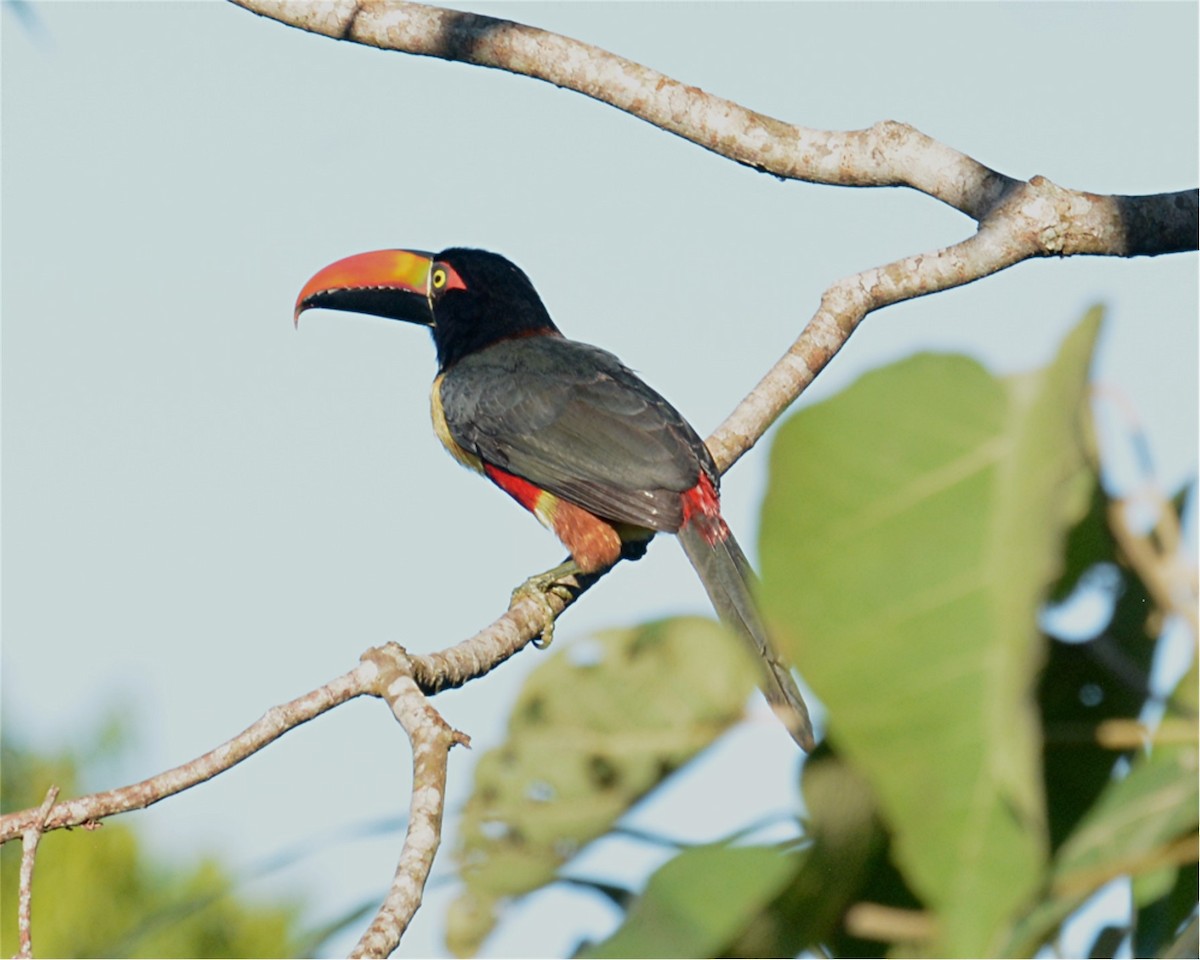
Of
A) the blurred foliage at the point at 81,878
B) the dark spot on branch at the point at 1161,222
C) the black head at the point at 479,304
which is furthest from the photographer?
the blurred foliage at the point at 81,878

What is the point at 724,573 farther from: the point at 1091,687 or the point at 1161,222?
the point at 1091,687

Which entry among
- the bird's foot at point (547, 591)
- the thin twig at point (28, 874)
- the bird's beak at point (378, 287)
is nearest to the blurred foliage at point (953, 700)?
the thin twig at point (28, 874)

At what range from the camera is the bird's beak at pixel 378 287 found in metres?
6.24

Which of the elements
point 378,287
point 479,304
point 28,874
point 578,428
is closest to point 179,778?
point 28,874

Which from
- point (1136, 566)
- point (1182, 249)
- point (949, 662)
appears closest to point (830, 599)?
point (949, 662)

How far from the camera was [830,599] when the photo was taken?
0.77m

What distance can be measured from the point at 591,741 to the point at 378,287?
213 inches

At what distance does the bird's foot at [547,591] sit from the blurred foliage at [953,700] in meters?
3.40

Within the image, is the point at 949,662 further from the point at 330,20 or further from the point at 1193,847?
the point at 330,20

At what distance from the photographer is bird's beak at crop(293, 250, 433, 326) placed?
6.24 metres

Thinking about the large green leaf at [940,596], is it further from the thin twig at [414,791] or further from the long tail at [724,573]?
the long tail at [724,573]

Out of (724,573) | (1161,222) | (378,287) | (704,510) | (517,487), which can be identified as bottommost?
(724,573)

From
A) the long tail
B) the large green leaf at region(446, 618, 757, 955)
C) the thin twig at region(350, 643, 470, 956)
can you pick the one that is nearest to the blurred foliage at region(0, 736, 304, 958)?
the long tail

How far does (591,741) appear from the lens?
1112mm
